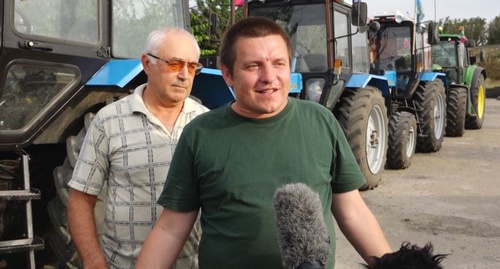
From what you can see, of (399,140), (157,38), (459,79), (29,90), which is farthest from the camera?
(459,79)

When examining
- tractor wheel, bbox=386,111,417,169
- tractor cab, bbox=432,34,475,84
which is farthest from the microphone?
A: tractor cab, bbox=432,34,475,84

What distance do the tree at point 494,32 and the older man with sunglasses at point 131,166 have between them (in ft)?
139

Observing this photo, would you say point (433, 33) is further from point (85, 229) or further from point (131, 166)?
point (85, 229)

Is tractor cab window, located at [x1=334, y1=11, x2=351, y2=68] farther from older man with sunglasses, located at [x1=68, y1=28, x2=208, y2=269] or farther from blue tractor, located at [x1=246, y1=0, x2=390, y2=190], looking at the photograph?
older man with sunglasses, located at [x1=68, y1=28, x2=208, y2=269]

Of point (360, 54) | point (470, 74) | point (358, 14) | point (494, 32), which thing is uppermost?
point (494, 32)

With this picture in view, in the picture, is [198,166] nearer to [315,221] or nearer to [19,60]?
[315,221]

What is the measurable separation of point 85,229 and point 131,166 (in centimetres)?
28

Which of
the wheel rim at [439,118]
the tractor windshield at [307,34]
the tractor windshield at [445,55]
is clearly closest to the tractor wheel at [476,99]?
the tractor windshield at [445,55]

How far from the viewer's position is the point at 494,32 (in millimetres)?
40562

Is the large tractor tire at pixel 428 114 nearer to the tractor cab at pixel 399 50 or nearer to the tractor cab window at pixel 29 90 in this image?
the tractor cab at pixel 399 50

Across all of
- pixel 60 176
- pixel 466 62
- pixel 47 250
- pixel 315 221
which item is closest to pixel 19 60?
pixel 60 176

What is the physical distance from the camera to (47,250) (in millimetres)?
3297

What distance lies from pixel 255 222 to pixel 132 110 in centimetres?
80

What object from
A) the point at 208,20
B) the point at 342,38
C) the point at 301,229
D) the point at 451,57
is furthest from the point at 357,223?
the point at 451,57
